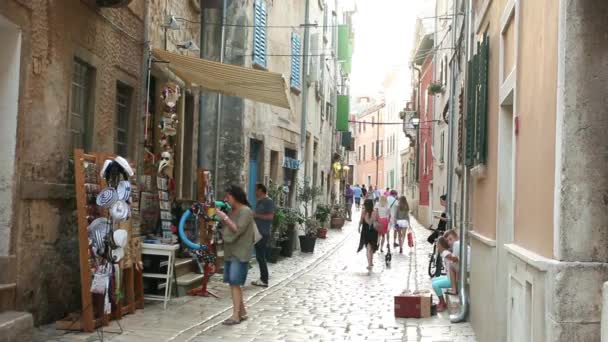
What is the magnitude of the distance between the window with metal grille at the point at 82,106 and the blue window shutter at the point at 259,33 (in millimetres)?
7762

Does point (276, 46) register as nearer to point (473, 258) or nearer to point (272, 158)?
point (272, 158)

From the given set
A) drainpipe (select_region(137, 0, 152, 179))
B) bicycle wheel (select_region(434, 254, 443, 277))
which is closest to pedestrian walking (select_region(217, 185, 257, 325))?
drainpipe (select_region(137, 0, 152, 179))

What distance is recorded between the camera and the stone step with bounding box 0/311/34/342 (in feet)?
20.6

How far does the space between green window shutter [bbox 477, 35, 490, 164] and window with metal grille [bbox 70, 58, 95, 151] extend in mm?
4563

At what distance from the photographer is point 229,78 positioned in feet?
36.6

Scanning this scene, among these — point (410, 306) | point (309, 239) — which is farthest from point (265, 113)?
point (410, 306)

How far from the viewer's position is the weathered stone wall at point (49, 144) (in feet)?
23.4

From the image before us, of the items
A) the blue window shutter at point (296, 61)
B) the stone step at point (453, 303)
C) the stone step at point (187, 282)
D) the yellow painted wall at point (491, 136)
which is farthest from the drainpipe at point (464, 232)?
the blue window shutter at point (296, 61)

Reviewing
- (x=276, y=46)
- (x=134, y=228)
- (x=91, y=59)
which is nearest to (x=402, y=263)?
(x=276, y=46)

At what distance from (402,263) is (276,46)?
20.6ft

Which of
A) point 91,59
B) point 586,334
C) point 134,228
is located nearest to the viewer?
point 586,334

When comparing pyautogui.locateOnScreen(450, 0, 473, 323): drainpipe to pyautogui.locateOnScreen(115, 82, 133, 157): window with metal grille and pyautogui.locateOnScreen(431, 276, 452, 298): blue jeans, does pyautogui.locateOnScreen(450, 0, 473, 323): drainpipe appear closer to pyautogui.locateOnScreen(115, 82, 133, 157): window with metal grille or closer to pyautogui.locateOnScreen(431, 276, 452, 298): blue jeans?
pyautogui.locateOnScreen(431, 276, 452, 298): blue jeans

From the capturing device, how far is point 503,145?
6.89 metres

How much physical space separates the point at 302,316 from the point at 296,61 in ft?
39.9
